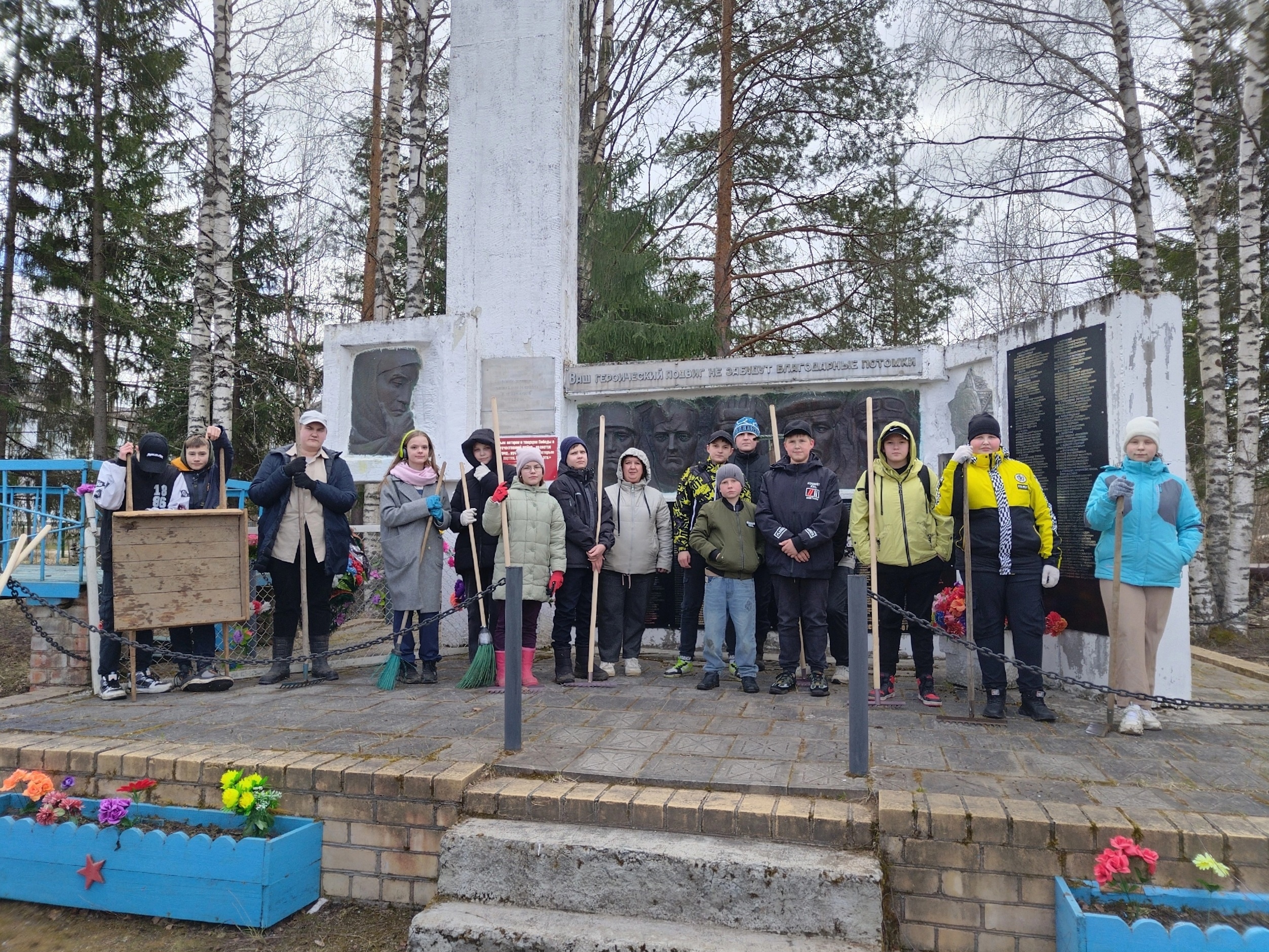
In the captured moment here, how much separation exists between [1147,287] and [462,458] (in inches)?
335

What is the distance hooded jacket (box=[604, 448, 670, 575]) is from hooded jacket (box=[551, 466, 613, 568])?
75mm

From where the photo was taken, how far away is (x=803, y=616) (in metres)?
5.73

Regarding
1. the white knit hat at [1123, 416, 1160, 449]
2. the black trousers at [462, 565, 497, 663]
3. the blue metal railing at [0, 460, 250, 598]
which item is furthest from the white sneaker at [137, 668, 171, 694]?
the white knit hat at [1123, 416, 1160, 449]

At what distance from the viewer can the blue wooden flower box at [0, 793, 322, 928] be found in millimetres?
3506

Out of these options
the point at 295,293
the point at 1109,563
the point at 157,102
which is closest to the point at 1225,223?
the point at 1109,563

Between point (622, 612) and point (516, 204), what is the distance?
4.24 meters

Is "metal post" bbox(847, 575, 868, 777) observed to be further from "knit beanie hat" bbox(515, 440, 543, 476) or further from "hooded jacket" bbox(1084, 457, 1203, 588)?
"knit beanie hat" bbox(515, 440, 543, 476)

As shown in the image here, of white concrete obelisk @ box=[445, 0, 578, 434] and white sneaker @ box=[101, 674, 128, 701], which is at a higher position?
white concrete obelisk @ box=[445, 0, 578, 434]

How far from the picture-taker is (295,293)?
17.2m

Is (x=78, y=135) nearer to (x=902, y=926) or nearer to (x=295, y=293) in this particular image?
(x=295, y=293)

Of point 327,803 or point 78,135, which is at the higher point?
point 78,135

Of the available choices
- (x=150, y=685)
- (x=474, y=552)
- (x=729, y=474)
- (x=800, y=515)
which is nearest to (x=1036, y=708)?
(x=800, y=515)

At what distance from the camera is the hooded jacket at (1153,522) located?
4855 mm

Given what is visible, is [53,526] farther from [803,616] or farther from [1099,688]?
[1099,688]
